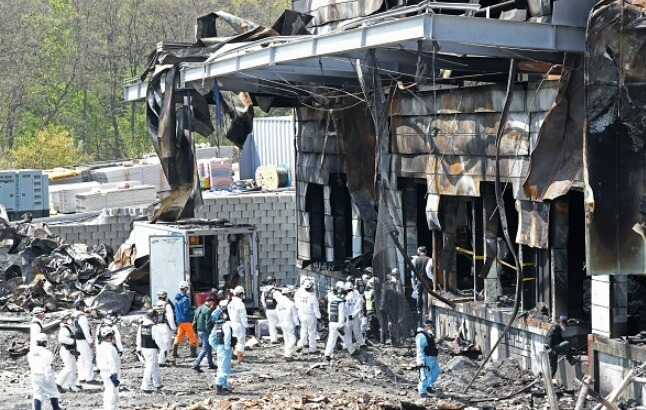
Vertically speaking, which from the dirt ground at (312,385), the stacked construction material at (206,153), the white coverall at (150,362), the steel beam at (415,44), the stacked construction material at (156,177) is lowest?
the dirt ground at (312,385)

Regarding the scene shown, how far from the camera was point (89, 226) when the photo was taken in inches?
1494

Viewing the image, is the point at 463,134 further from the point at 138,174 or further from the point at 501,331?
the point at 138,174

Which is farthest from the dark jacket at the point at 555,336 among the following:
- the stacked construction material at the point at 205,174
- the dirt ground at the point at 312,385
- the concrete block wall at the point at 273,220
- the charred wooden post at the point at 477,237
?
the stacked construction material at the point at 205,174

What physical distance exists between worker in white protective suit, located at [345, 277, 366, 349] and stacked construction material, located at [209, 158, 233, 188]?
22277 mm

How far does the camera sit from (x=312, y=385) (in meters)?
22.7

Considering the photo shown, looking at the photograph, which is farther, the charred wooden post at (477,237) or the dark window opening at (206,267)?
the dark window opening at (206,267)

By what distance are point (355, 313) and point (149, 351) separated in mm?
5026

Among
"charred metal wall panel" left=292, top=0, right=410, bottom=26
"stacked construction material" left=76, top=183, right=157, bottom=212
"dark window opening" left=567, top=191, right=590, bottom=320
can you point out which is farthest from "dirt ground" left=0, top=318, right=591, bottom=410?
"stacked construction material" left=76, top=183, right=157, bottom=212

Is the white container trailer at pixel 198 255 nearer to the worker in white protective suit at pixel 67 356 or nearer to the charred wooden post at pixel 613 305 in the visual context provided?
the worker in white protective suit at pixel 67 356

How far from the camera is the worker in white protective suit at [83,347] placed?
23.2m

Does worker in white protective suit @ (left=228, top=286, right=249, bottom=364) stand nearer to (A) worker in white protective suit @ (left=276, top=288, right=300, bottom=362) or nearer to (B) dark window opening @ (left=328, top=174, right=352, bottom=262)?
(A) worker in white protective suit @ (left=276, top=288, right=300, bottom=362)

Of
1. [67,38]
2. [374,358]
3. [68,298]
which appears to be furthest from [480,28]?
[67,38]

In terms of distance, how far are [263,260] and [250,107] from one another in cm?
694

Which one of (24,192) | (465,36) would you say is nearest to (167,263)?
(465,36)
